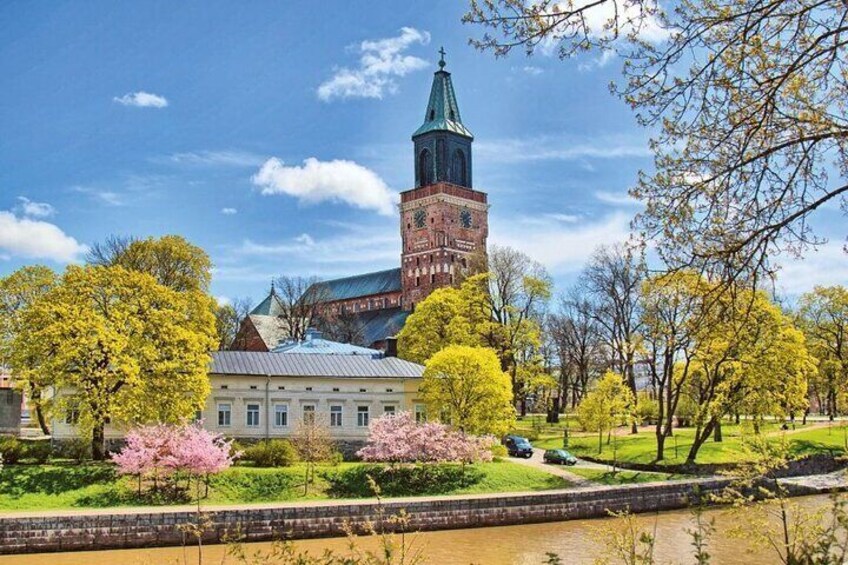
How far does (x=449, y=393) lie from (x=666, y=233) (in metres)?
30.7

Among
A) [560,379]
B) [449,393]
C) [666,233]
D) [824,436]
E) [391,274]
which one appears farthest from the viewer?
[391,274]

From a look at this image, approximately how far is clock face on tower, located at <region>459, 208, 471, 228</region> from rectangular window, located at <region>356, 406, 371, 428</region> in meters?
47.6

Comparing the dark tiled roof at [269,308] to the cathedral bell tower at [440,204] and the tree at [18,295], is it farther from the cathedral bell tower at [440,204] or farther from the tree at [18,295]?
the tree at [18,295]

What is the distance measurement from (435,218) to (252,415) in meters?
49.0

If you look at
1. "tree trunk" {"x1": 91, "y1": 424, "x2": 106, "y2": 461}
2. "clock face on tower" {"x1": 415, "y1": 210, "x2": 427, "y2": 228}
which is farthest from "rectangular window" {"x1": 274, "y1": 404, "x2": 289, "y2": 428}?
"clock face on tower" {"x1": 415, "y1": 210, "x2": 427, "y2": 228}

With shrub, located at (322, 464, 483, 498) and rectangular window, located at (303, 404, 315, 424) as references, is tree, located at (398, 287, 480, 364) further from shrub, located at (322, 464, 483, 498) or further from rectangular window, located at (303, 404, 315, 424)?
shrub, located at (322, 464, 483, 498)

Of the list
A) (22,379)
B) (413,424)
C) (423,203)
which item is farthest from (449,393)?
(423,203)

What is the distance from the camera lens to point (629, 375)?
177 feet

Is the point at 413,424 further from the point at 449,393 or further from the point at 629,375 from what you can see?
the point at 629,375

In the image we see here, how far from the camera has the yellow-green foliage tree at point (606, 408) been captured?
43812mm

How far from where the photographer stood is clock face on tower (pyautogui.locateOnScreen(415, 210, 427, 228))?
8831cm

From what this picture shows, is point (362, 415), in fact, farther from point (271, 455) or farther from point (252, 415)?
point (271, 455)

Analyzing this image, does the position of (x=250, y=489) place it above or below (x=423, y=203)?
below

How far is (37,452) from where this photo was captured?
33.8 m
